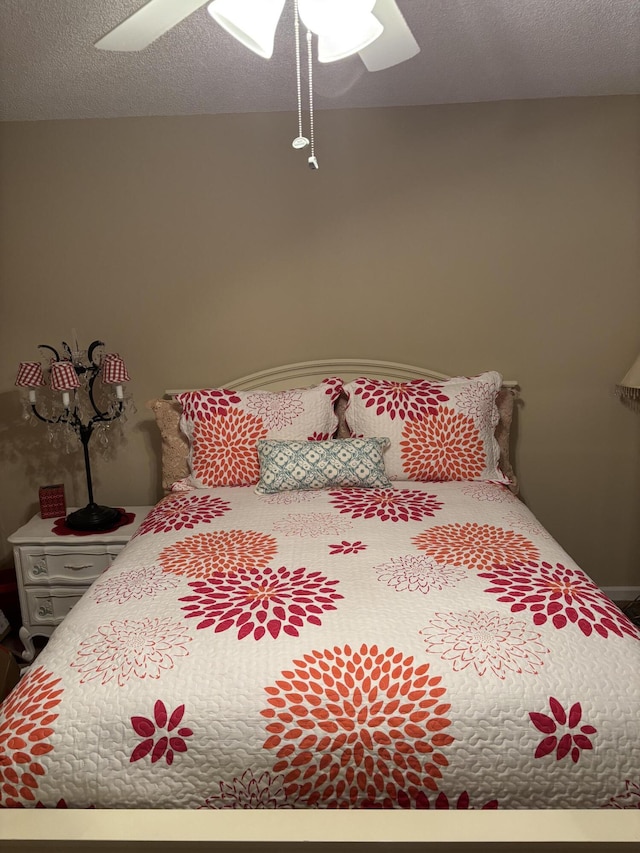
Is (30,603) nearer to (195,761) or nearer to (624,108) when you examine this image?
(195,761)

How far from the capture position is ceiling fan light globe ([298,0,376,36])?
1425 millimetres

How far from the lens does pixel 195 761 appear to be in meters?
1.32

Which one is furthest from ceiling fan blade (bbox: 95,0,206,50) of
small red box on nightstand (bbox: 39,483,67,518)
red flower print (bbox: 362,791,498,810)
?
small red box on nightstand (bbox: 39,483,67,518)

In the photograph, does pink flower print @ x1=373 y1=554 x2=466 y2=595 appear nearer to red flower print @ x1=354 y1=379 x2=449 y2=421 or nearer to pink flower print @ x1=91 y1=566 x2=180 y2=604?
pink flower print @ x1=91 y1=566 x2=180 y2=604

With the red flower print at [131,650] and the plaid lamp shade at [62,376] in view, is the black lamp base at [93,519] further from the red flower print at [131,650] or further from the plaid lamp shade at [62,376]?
the red flower print at [131,650]

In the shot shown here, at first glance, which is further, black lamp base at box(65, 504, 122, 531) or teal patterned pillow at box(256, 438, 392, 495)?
black lamp base at box(65, 504, 122, 531)

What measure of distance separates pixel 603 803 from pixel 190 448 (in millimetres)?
1920

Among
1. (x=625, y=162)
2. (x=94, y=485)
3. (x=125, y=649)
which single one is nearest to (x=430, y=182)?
(x=625, y=162)

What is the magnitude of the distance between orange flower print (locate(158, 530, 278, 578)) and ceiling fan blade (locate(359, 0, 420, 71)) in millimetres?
1365

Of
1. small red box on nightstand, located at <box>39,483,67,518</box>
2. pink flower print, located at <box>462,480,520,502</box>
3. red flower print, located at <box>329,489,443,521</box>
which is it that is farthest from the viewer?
small red box on nightstand, located at <box>39,483,67,518</box>

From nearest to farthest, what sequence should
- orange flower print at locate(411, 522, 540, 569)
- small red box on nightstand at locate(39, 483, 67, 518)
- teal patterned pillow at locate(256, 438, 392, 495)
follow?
1. orange flower print at locate(411, 522, 540, 569)
2. teal patterned pillow at locate(256, 438, 392, 495)
3. small red box on nightstand at locate(39, 483, 67, 518)

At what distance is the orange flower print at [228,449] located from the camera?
2609mm

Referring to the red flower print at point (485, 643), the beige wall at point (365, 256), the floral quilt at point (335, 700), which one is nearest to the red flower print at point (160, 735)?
the floral quilt at point (335, 700)

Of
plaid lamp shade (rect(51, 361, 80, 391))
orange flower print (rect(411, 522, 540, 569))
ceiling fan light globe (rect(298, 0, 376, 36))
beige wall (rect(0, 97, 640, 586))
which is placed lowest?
orange flower print (rect(411, 522, 540, 569))
